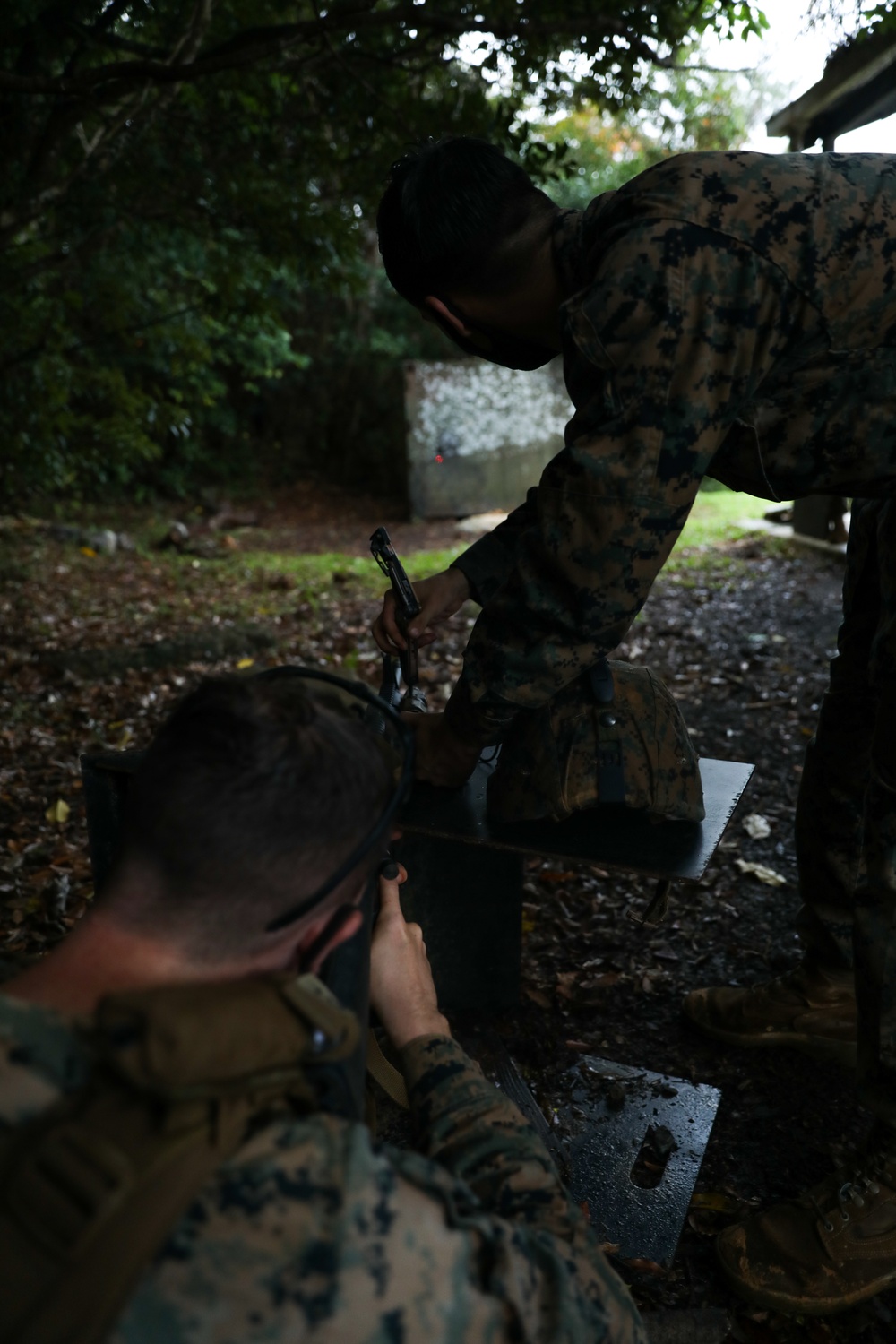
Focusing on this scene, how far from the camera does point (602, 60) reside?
16.3 ft

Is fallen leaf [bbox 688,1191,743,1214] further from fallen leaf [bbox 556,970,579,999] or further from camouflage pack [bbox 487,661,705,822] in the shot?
camouflage pack [bbox 487,661,705,822]

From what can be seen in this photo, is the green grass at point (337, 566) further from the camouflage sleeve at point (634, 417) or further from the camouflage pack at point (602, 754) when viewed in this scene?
the camouflage sleeve at point (634, 417)

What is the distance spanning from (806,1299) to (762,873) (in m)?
1.89

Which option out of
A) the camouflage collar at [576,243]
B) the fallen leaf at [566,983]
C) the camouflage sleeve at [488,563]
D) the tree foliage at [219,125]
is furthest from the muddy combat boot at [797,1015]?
the tree foliage at [219,125]

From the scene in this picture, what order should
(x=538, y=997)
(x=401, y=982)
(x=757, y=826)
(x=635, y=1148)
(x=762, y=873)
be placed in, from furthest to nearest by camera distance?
1. (x=757, y=826)
2. (x=762, y=873)
3. (x=538, y=997)
4. (x=635, y=1148)
5. (x=401, y=982)

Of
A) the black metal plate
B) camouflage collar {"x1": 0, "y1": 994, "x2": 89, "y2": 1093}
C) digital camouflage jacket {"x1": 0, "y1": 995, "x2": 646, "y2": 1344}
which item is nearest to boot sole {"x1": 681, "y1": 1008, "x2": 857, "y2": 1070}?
the black metal plate

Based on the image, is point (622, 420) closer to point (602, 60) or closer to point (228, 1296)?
point (228, 1296)

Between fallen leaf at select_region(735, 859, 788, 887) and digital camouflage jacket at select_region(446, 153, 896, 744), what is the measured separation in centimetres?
208

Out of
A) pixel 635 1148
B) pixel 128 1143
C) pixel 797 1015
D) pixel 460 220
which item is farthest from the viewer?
pixel 797 1015

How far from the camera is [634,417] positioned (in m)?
1.84

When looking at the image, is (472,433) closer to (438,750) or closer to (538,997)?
(538,997)

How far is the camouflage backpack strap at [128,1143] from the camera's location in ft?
2.82

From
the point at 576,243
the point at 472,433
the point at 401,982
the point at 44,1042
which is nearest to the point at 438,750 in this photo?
the point at 401,982

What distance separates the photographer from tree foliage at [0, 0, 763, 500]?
4.75 meters
